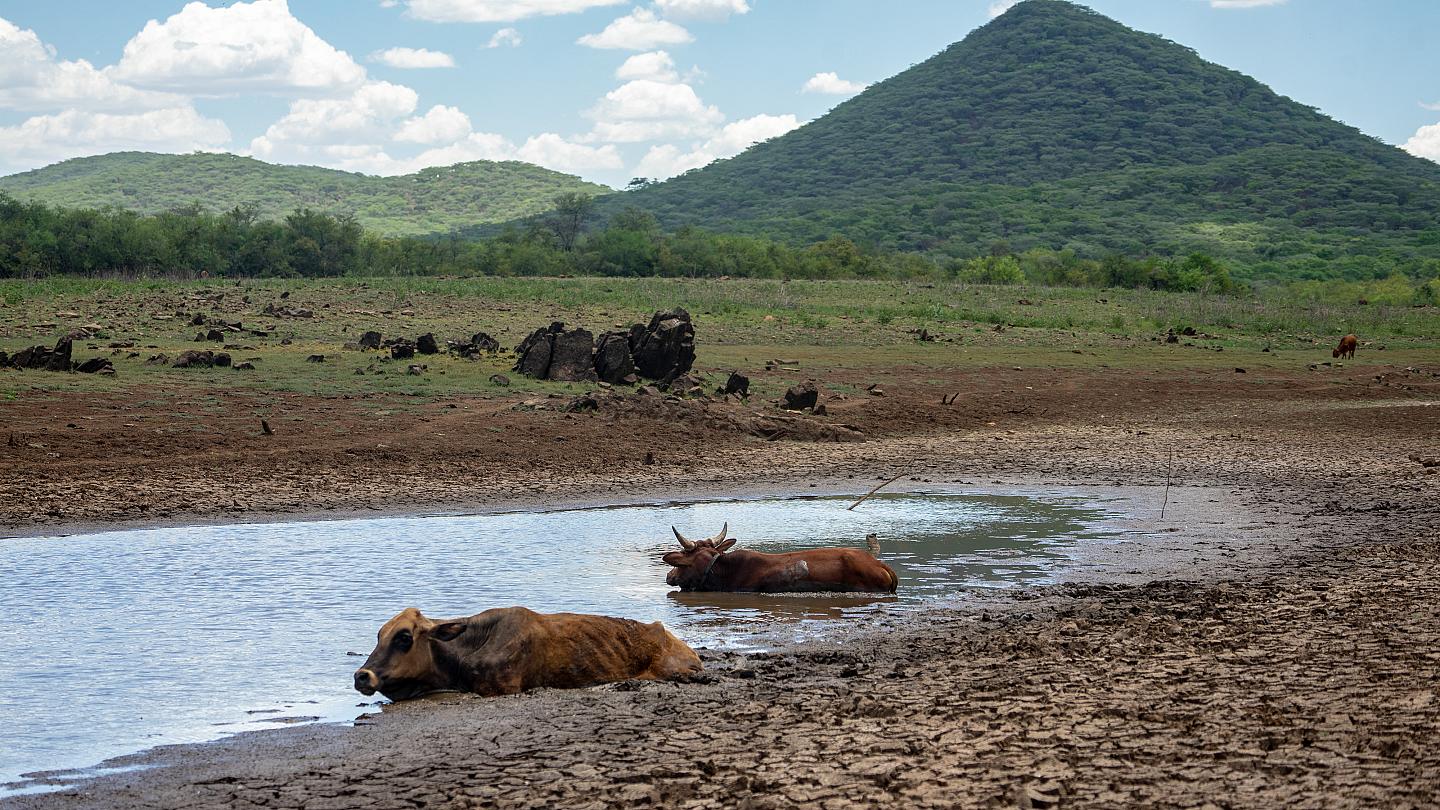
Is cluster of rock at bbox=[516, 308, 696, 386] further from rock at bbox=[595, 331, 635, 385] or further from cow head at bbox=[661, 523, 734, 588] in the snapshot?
cow head at bbox=[661, 523, 734, 588]

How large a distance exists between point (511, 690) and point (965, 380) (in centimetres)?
2262

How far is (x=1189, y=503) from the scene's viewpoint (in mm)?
15375

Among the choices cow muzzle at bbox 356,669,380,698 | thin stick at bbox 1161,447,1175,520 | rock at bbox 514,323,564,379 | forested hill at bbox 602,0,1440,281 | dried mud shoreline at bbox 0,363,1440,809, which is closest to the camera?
dried mud shoreline at bbox 0,363,1440,809

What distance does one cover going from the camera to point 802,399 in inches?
893

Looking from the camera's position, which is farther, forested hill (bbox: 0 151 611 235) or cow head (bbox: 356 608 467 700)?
forested hill (bbox: 0 151 611 235)

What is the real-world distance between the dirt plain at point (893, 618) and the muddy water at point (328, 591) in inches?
25.2

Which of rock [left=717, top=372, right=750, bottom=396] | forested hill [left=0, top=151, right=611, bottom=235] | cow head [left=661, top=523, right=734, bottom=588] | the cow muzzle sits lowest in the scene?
the cow muzzle

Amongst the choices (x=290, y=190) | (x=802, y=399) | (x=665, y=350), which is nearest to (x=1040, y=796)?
(x=802, y=399)

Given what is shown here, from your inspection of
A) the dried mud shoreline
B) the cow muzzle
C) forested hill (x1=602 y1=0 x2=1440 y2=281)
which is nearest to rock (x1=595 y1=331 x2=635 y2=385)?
the dried mud shoreline

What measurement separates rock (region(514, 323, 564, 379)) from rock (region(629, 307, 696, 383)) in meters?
1.45

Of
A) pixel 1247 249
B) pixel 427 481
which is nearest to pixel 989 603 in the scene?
pixel 427 481

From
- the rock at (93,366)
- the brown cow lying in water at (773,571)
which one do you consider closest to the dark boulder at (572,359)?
the rock at (93,366)

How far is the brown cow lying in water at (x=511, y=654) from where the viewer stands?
7332mm

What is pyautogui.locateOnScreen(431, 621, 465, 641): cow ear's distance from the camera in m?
7.49
